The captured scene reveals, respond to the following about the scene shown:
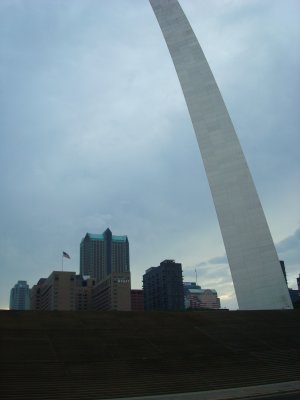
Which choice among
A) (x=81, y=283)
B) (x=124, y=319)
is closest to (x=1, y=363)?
(x=124, y=319)

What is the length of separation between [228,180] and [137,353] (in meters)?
17.0

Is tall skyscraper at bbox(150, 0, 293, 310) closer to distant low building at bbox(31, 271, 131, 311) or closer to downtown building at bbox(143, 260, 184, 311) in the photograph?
distant low building at bbox(31, 271, 131, 311)

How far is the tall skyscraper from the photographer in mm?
31812

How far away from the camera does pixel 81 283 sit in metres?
182

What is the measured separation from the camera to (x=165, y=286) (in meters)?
173

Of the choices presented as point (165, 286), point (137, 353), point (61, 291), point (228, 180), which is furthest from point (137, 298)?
point (137, 353)

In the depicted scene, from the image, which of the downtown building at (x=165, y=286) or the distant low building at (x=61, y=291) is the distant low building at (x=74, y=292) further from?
the downtown building at (x=165, y=286)

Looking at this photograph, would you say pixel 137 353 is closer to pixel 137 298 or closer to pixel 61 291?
pixel 61 291

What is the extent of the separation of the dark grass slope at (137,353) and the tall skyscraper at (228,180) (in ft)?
7.79

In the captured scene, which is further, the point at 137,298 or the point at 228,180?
the point at 137,298

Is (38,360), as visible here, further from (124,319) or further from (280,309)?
(280,309)

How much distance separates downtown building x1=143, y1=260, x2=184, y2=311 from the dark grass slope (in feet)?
470

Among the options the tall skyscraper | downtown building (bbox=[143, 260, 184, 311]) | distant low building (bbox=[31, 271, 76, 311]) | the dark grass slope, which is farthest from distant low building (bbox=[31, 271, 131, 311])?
the dark grass slope

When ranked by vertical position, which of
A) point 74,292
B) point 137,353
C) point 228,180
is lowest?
point 137,353
